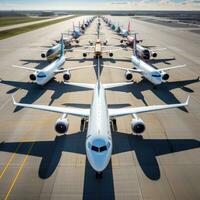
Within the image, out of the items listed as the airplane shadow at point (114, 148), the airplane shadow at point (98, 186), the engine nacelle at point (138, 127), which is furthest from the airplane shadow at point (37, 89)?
the airplane shadow at point (98, 186)

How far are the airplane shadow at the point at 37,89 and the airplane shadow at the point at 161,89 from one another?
9.31 metres

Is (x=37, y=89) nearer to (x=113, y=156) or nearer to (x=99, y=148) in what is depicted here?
(x=113, y=156)

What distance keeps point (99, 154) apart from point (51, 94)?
80.2 ft

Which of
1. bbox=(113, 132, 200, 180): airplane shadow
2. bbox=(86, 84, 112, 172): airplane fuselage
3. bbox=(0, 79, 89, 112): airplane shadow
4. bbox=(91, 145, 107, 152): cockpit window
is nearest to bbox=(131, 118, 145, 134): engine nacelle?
bbox=(113, 132, 200, 180): airplane shadow

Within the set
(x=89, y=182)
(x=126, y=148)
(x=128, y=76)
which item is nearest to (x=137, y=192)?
(x=89, y=182)

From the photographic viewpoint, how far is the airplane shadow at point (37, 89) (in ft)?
131

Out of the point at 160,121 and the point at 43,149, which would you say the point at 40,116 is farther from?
the point at 160,121

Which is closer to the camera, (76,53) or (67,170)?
(67,170)

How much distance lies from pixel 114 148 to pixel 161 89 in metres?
22.3

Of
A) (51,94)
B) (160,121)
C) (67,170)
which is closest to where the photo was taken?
(67,170)

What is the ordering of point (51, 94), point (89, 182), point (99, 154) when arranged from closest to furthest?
point (99, 154), point (89, 182), point (51, 94)

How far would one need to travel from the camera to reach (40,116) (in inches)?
1341

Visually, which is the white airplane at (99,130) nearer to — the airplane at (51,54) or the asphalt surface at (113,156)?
the asphalt surface at (113,156)

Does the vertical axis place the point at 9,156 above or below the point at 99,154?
below
